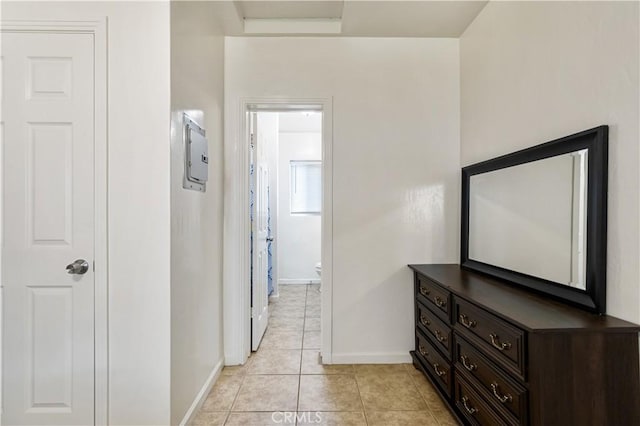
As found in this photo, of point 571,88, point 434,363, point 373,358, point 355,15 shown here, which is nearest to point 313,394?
Result: point 373,358

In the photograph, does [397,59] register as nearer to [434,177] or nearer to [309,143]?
[434,177]

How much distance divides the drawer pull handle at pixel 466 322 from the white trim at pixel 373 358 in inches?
38.6

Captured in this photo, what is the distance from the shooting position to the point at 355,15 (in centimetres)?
222

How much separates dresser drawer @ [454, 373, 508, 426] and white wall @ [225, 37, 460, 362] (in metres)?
0.78

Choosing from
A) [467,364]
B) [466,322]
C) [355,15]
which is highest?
[355,15]

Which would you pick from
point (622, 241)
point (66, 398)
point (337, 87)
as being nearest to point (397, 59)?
point (337, 87)

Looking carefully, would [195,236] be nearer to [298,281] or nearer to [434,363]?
[434,363]

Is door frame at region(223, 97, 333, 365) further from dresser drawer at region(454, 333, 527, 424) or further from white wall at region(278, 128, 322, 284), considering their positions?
white wall at region(278, 128, 322, 284)

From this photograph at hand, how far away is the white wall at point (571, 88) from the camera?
1168 millimetres

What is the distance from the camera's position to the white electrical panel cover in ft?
5.71

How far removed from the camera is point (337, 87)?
2.48 m

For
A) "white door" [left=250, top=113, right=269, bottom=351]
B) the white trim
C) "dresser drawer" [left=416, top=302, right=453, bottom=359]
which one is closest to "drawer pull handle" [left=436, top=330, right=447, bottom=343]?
"dresser drawer" [left=416, top=302, right=453, bottom=359]

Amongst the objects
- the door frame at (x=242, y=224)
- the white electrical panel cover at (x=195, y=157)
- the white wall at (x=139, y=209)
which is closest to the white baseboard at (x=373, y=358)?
the door frame at (x=242, y=224)

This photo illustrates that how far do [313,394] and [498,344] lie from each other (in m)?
1.26
